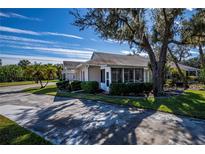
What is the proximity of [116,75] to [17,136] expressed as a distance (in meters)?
13.3


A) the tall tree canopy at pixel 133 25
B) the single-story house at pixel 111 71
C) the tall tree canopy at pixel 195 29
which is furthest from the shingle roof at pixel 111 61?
the tall tree canopy at pixel 195 29

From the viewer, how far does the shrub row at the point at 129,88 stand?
14.1 metres

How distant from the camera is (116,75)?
58.9ft

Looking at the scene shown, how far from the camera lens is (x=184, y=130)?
5.77 m

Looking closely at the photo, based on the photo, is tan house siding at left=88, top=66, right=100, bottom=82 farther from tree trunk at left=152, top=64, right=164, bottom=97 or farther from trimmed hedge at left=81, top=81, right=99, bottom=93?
tree trunk at left=152, top=64, right=164, bottom=97

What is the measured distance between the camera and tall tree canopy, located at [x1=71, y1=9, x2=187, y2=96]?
12.9m

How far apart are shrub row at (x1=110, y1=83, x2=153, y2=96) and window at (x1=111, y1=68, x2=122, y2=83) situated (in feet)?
9.99

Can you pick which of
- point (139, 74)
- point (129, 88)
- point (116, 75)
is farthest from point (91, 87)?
point (139, 74)

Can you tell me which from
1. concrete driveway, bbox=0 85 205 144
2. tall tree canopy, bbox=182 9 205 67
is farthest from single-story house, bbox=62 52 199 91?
concrete driveway, bbox=0 85 205 144

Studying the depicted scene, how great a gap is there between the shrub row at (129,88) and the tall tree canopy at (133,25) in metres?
0.86

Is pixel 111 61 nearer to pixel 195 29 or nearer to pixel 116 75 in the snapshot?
pixel 116 75
